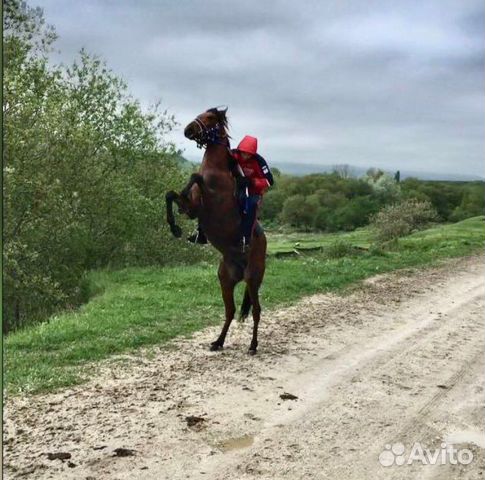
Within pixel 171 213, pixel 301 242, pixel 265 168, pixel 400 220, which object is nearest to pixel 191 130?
pixel 171 213

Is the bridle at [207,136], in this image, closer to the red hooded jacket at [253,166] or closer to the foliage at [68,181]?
the red hooded jacket at [253,166]

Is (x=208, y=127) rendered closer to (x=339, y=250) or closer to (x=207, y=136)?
(x=207, y=136)

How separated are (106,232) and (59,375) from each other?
12116 mm

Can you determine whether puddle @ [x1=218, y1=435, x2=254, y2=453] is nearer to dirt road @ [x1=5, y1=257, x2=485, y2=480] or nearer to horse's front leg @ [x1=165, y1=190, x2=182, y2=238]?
dirt road @ [x1=5, y1=257, x2=485, y2=480]

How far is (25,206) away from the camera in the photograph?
14.1m

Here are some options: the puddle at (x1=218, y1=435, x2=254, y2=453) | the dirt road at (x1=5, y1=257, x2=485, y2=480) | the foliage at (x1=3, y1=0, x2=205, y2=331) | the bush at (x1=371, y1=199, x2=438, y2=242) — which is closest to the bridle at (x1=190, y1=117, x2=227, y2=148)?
the dirt road at (x1=5, y1=257, x2=485, y2=480)

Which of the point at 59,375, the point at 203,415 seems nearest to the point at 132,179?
the point at 59,375

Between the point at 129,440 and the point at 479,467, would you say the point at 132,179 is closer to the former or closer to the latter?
the point at 129,440

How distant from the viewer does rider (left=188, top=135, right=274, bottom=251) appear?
A: 20.8 ft

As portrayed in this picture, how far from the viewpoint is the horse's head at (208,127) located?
5754 mm

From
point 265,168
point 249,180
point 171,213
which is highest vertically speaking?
point 265,168

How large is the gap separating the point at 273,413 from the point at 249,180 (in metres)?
2.78

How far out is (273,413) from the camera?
564 centimetres

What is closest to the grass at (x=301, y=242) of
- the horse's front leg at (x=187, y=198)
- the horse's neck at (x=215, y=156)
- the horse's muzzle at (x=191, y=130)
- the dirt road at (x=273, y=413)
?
the dirt road at (x=273, y=413)
